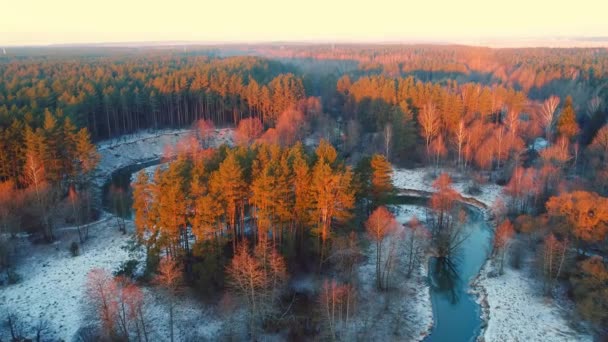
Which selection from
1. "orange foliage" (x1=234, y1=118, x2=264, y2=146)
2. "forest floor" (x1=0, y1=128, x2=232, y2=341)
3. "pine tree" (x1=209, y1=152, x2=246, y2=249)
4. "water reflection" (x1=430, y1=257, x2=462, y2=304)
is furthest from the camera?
"orange foliage" (x1=234, y1=118, x2=264, y2=146)

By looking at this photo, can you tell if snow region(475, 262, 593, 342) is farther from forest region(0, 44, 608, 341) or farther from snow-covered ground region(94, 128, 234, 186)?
snow-covered ground region(94, 128, 234, 186)

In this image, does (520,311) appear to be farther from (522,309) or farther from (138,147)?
(138,147)

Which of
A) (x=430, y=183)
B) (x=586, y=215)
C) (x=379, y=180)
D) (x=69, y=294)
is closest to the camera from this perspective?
(x=69, y=294)

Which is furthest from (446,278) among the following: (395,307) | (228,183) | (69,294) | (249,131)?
(249,131)

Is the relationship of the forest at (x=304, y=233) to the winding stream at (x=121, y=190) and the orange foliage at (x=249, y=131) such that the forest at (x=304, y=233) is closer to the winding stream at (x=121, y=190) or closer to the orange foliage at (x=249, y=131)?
the winding stream at (x=121, y=190)

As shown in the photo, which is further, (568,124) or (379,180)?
(568,124)

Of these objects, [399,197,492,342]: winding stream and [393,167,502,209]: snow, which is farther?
[393,167,502,209]: snow

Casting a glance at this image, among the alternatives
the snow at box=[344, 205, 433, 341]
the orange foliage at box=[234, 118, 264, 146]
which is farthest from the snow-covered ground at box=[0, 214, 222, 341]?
the orange foliage at box=[234, 118, 264, 146]
